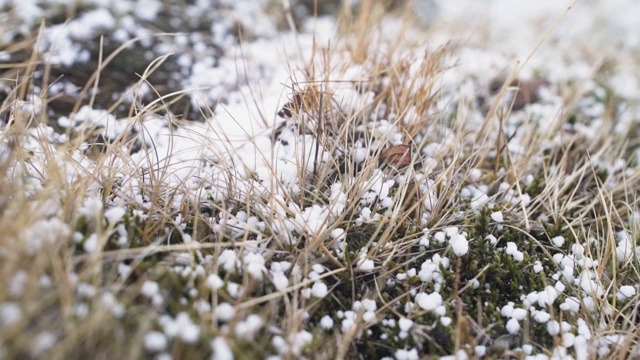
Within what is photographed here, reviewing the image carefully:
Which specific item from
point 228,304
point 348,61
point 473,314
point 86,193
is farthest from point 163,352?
point 348,61

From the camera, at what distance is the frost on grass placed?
1.18 meters

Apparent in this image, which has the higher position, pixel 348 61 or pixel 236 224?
pixel 348 61

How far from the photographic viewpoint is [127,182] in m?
1.62

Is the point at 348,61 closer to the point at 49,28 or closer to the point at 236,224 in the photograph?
the point at 236,224

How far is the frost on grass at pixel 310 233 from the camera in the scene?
118 centimetres

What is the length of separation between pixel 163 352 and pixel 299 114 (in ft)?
2.97

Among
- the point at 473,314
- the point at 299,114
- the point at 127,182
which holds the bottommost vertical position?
the point at 473,314

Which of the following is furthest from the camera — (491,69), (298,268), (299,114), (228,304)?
(491,69)

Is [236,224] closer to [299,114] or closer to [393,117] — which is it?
[299,114]

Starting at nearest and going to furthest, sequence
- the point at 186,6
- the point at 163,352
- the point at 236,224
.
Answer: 1. the point at 163,352
2. the point at 236,224
3. the point at 186,6

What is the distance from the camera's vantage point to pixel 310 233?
5.08 ft

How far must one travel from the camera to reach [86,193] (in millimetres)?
1495

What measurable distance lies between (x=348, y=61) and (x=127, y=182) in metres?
1.03

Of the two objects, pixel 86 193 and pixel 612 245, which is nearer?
pixel 86 193
